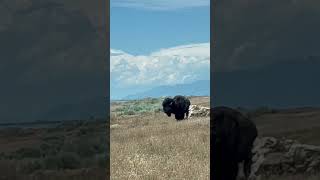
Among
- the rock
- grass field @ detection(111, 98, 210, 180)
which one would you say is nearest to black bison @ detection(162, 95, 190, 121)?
grass field @ detection(111, 98, 210, 180)

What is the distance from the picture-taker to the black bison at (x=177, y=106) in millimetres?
45969

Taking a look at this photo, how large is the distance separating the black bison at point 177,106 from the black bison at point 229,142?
93.8 ft

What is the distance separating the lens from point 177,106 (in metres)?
46.2

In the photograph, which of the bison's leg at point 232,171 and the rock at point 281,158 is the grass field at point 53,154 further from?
the rock at point 281,158

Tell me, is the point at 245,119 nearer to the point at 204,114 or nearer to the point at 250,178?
the point at 250,178

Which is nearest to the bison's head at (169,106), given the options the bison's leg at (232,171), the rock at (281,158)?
the rock at (281,158)

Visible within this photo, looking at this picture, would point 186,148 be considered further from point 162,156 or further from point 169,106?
point 169,106

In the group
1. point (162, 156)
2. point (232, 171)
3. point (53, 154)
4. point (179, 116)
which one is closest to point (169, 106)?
point (179, 116)

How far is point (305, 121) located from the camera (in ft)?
72.4

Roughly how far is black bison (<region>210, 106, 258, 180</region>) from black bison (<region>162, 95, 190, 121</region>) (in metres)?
28.6

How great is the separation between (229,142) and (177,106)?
30.0 meters

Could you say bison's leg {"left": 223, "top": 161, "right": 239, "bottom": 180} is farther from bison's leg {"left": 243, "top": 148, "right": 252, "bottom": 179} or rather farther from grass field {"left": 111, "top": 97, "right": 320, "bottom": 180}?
grass field {"left": 111, "top": 97, "right": 320, "bottom": 180}

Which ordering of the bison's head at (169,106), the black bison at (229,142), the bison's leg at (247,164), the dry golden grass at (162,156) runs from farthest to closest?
the bison's head at (169,106), the dry golden grass at (162,156), the bison's leg at (247,164), the black bison at (229,142)

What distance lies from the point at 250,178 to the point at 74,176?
502cm
